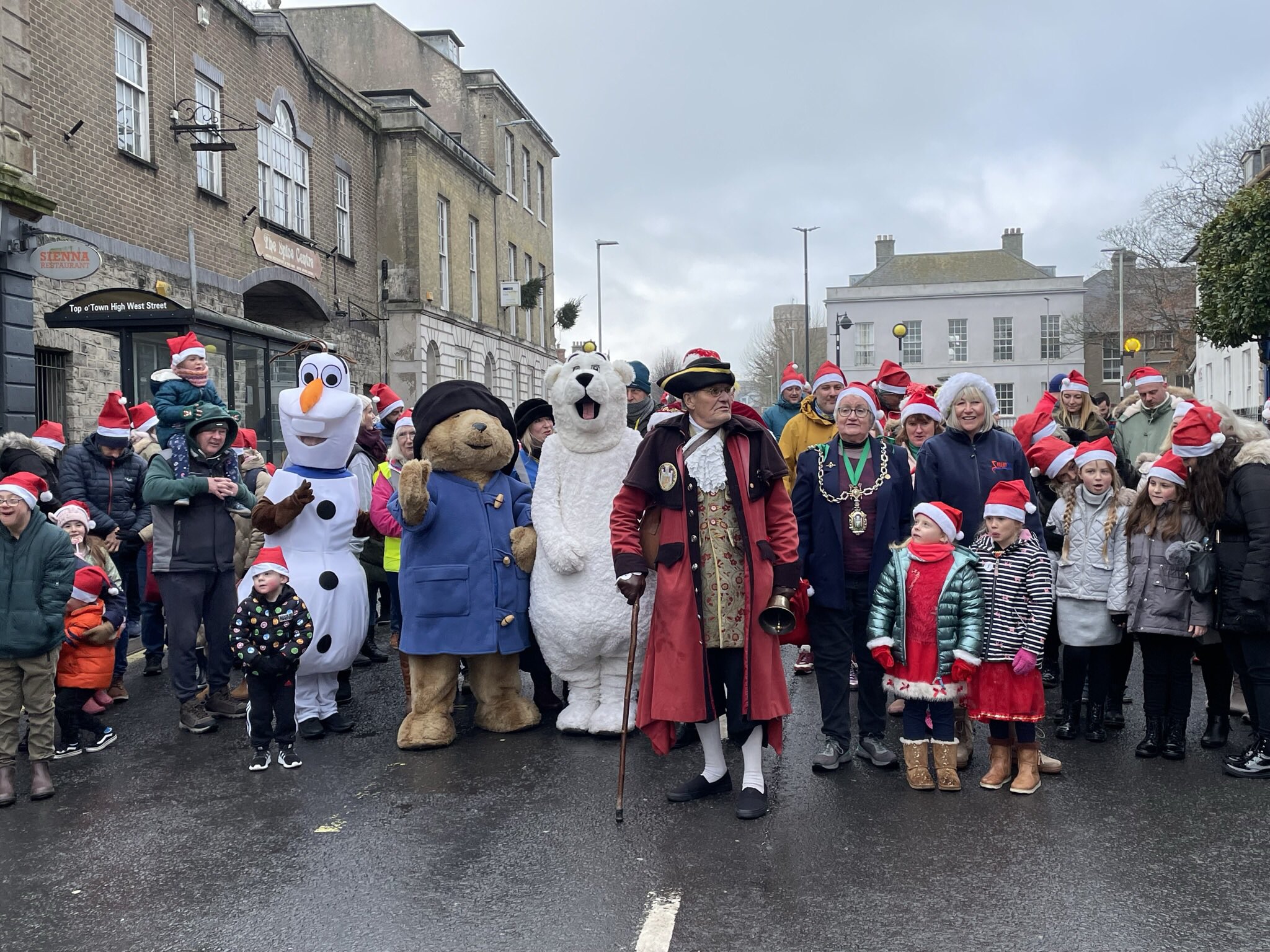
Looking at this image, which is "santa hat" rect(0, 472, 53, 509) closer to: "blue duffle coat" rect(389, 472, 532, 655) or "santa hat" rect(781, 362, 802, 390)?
"blue duffle coat" rect(389, 472, 532, 655)

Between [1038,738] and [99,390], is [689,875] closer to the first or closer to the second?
[1038,738]

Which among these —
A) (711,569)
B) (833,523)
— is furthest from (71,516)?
(833,523)

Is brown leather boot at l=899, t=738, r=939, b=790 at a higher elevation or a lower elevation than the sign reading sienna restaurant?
lower

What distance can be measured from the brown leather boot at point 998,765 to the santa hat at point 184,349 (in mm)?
5523

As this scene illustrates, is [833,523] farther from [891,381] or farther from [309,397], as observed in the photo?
[891,381]

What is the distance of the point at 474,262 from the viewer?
108 feet

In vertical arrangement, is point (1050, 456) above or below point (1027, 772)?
above

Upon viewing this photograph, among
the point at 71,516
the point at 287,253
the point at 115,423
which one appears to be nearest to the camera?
the point at 71,516

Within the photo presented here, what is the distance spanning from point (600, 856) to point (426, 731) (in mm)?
1899

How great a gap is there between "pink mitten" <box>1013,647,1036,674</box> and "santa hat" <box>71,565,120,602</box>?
494 centimetres

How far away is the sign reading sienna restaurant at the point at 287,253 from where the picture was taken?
→ 787 inches

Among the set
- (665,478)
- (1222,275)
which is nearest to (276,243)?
(1222,275)

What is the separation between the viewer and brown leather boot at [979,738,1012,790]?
5250 millimetres

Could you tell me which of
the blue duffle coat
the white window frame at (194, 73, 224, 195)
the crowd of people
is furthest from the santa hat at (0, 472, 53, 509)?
the white window frame at (194, 73, 224, 195)
